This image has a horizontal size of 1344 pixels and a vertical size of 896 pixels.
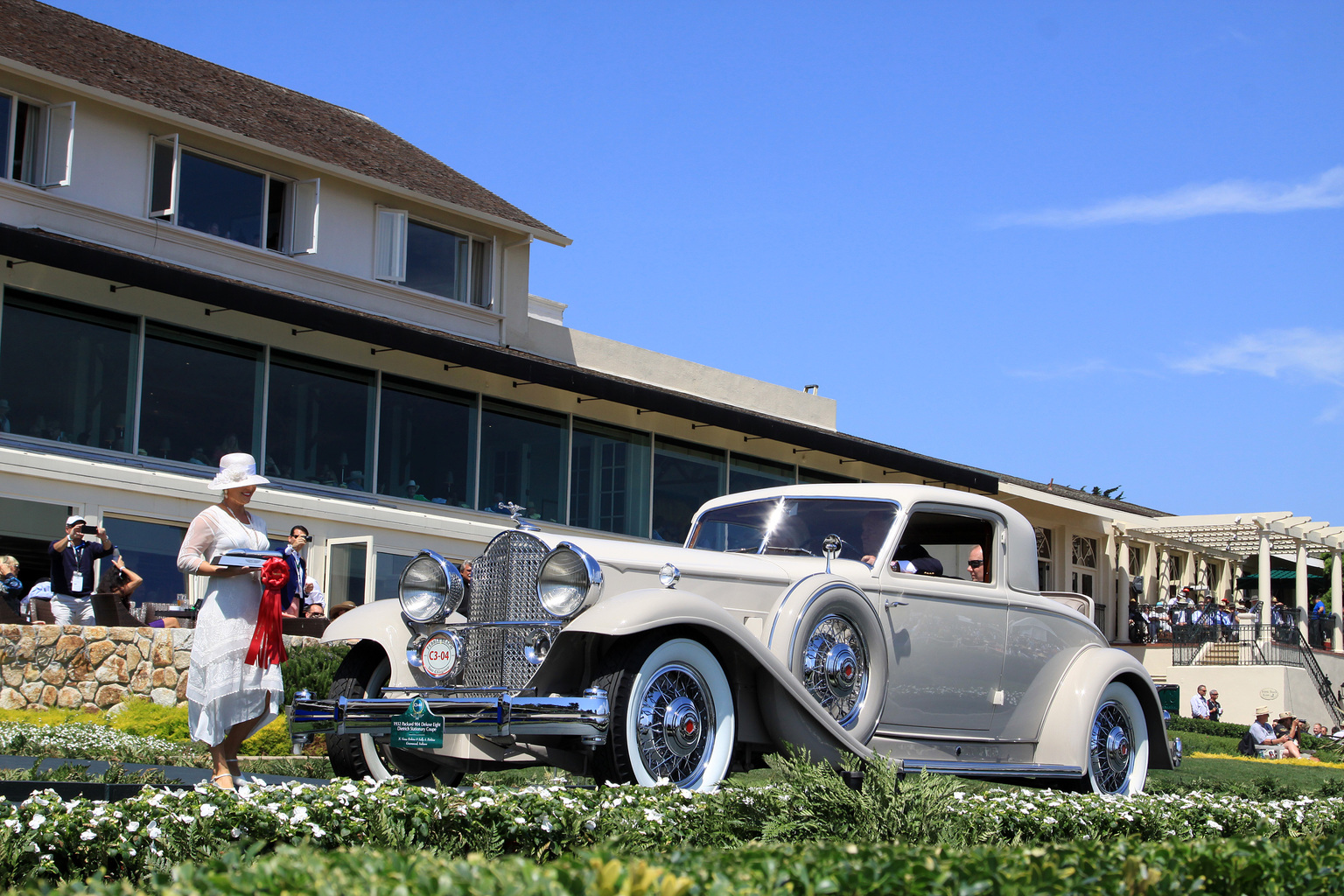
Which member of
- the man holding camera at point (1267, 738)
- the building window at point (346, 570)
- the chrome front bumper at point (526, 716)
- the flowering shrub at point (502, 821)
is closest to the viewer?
the flowering shrub at point (502, 821)

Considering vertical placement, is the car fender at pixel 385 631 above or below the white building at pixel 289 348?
below

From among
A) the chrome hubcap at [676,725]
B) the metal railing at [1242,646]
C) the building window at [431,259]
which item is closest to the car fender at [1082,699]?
the chrome hubcap at [676,725]

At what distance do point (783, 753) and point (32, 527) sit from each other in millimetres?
11568

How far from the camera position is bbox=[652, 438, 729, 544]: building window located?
23.5m

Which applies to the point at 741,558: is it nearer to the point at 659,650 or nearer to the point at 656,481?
the point at 659,650

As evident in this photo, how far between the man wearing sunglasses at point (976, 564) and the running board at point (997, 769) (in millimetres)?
1180

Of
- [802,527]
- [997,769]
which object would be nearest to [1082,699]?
[997,769]

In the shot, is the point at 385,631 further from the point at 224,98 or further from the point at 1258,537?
the point at 1258,537

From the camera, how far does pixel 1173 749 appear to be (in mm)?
9242

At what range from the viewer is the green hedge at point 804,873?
9.34ft

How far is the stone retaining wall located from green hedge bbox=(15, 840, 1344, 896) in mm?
8923

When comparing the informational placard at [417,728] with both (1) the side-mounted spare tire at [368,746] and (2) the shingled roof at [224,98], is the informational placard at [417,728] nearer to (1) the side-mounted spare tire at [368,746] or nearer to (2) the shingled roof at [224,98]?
(1) the side-mounted spare tire at [368,746]

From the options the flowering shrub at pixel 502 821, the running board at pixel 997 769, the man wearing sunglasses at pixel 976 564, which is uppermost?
the man wearing sunglasses at pixel 976 564

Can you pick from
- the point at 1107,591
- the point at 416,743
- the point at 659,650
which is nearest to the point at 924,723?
the point at 659,650
